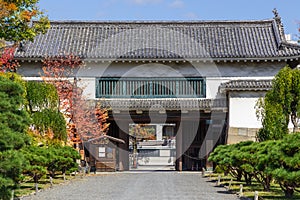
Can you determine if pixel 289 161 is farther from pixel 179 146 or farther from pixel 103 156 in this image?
pixel 103 156

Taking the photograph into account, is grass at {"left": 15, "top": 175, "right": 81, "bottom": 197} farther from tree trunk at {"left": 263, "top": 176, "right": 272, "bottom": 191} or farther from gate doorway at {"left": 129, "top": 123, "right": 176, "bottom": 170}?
gate doorway at {"left": 129, "top": 123, "right": 176, "bottom": 170}

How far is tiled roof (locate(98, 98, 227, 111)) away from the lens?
34125 mm

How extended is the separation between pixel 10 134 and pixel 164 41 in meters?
24.0

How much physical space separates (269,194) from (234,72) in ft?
59.4

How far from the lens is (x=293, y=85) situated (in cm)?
2106

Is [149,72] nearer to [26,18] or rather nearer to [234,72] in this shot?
[234,72]

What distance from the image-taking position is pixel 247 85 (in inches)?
1325

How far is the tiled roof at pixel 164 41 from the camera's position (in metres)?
35.0

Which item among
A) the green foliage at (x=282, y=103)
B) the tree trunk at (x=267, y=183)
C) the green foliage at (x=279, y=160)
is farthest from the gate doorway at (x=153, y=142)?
the tree trunk at (x=267, y=183)

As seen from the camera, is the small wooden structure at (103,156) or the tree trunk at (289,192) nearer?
the tree trunk at (289,192)

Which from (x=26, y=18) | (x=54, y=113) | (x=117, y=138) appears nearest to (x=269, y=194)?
(x=26, y=18)

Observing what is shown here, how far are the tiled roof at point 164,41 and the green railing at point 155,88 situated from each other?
64.9 inches

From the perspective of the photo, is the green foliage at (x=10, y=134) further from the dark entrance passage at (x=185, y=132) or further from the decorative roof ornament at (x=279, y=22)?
the decorative roof ornament at (x=279, y=22)

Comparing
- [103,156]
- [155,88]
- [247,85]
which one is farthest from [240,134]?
[103,156]
